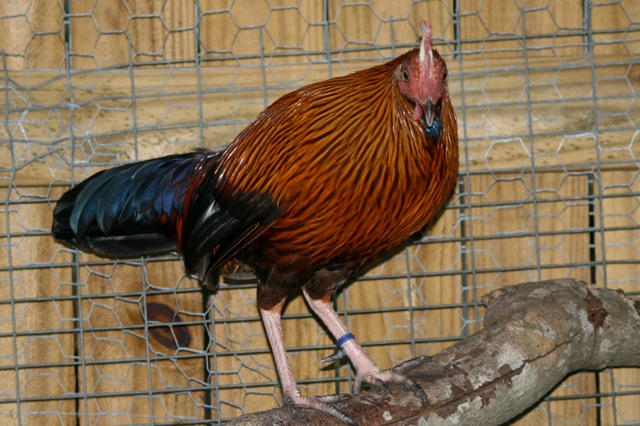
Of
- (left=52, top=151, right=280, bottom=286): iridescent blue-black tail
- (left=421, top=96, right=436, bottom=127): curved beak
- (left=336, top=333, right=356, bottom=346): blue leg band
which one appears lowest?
(left=336, top=333, right=356, bottom=346): blue leg band

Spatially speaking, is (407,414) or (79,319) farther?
(79,319)

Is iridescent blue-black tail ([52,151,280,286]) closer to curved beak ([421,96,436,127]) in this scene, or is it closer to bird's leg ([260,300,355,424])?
bird's leg ([260,300,355,424])

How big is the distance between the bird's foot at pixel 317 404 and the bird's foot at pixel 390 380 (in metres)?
0.10

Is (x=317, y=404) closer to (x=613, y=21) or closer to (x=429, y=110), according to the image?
(x=429, y=110)

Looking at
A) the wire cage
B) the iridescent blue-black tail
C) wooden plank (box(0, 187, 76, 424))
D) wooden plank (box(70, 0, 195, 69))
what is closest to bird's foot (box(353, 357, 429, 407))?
the wire cage

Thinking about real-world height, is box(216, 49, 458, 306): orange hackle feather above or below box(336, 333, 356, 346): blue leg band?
above

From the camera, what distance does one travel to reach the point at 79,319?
2.46 metres

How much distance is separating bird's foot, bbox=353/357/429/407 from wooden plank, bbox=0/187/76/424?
902 millimetres

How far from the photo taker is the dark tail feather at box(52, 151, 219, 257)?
7.59 feet

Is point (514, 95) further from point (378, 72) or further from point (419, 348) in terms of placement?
point (419, 348)

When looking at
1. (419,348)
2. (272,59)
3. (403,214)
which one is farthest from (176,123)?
(419,348)

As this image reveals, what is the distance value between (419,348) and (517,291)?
16.3 inches

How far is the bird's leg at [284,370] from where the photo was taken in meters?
2.07

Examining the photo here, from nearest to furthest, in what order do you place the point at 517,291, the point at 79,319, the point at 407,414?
the point at 407,414, the point at 517,291, the point at 79,319
